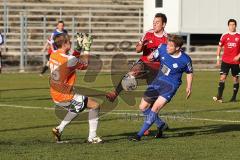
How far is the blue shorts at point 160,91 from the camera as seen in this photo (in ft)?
44.9

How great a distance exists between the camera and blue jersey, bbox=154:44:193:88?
13.6m

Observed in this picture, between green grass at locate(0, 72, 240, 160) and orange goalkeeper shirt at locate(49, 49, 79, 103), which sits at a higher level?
orange goalkeeper shirt at locate(49, 49, 79, 103)

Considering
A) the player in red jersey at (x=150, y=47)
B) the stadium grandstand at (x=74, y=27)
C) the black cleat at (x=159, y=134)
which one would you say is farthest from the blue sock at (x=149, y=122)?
Answer: the stadium grandstand at (x=74, y=27)

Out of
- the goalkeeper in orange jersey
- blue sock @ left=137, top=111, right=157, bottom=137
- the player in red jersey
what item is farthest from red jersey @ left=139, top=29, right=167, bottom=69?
the goalkeeper in orange jersey

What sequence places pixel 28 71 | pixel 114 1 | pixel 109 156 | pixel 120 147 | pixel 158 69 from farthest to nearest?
pixel 114 1, pixel 28 71, pixel 158 69, pixel 120 147, pixel 109 156

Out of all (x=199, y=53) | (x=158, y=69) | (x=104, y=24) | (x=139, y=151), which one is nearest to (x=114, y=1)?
(x=104, y=24)

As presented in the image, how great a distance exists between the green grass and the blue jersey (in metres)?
1.10

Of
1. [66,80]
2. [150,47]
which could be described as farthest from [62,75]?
[150,47]

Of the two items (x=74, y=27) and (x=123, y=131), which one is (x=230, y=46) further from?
Answer: (x=74, y=27)

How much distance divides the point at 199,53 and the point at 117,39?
479cm

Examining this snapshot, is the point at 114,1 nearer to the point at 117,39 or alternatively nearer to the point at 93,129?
the point at 117,39

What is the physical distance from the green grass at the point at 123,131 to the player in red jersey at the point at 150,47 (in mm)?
1093

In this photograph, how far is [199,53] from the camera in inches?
1551

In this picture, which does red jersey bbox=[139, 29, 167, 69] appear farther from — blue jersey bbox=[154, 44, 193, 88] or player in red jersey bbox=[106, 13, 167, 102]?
blue jersey bbox=[154, 44, 193, 88]
